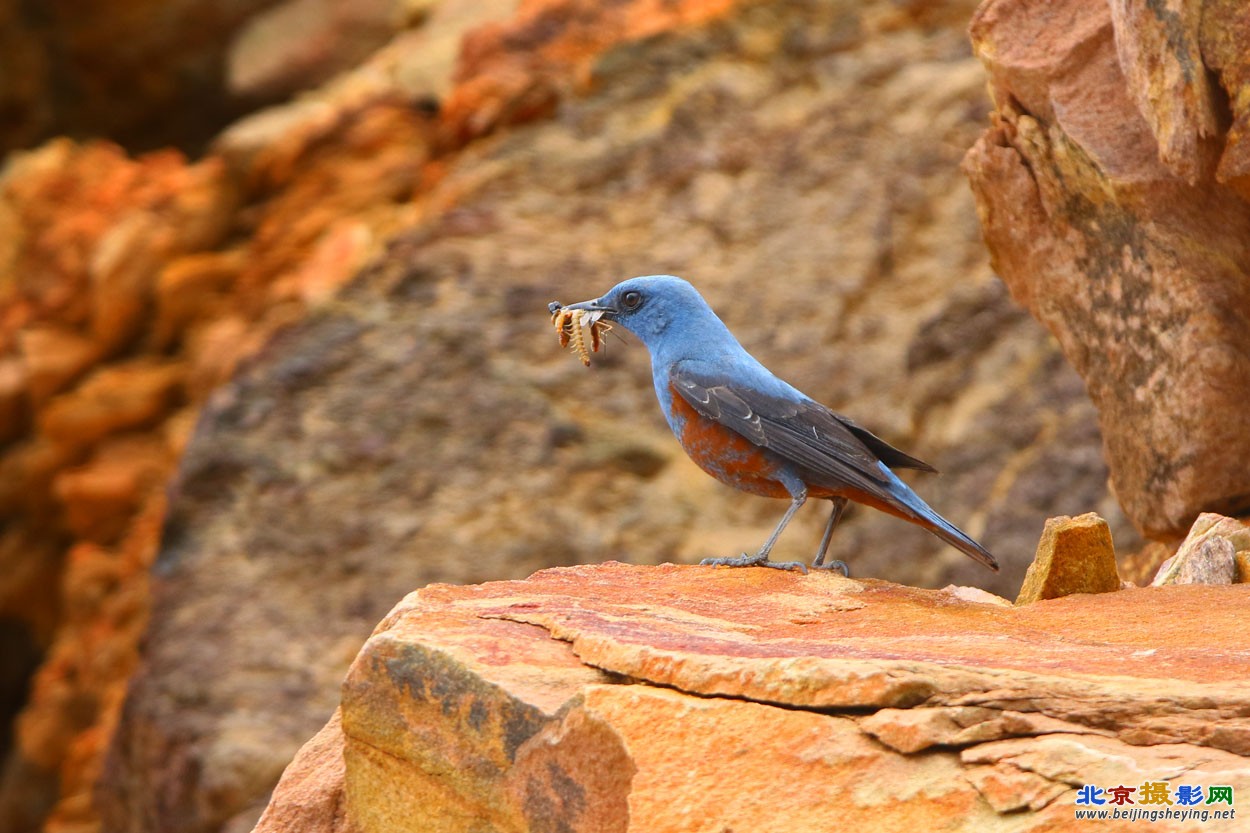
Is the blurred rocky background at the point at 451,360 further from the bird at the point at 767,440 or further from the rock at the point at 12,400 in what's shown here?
the bird at the point at 767,440

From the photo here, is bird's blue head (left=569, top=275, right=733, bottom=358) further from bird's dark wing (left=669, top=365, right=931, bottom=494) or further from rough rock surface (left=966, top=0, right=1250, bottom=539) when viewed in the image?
rough rock surface (left=966, top=0, right=1250, bottom=539)

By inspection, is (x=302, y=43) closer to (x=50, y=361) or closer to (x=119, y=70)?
(x=119, y=70)

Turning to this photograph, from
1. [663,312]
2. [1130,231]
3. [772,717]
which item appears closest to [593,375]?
[663,312]

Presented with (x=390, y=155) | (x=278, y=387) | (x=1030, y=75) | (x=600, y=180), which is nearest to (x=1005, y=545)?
(x=1030, y=75)

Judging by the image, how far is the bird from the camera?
5559 mm

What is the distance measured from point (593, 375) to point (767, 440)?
4663mm

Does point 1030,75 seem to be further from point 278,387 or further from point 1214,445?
point 278,387

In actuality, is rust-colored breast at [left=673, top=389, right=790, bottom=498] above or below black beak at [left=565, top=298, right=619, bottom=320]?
below

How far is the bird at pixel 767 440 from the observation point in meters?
5.56

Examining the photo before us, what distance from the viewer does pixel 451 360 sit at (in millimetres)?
10500

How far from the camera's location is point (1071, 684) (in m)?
3.48

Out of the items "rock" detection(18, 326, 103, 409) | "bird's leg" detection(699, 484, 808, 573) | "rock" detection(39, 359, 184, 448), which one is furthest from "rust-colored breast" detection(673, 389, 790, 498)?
"rock" detection(18, 326, 103, 409)

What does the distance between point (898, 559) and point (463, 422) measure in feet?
10.4

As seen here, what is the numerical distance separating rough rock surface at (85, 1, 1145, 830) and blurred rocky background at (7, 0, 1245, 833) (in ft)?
0.08
